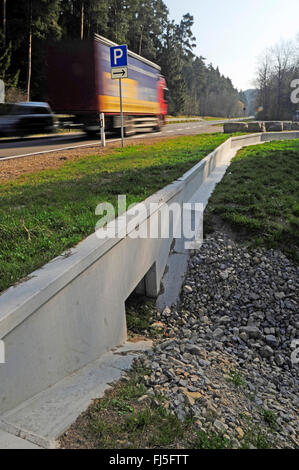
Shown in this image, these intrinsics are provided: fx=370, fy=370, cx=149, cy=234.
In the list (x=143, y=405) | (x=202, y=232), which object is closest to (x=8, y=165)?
(x=202, y=232)

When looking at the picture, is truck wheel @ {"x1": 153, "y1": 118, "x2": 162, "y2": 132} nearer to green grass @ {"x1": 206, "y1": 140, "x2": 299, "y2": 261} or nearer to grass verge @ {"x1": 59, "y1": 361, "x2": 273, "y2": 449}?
green grass @ {"x1": 206, "y1": 140, "x2": 299, "y2": 261}

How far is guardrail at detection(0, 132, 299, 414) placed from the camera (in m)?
2.57

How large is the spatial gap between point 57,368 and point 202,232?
15.9 feet

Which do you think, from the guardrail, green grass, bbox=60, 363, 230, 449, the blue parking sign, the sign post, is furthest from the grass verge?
the blue parking sign

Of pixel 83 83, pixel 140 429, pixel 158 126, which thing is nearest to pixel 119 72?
pixel 83 83

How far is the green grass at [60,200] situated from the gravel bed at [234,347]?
153 cm

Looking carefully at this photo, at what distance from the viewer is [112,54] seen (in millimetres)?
12391

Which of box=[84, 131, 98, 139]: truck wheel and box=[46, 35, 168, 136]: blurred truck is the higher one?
box=[46, 35, 168, 136]: blurred truck

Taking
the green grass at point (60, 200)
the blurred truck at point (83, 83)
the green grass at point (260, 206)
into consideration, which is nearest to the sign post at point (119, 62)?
the green grass at point (60, 200)

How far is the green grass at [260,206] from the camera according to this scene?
7305 millimetres

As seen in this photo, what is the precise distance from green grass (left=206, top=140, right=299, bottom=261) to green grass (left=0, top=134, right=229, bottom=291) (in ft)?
4.15

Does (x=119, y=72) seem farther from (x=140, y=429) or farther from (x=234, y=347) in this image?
(x=140, y=429)

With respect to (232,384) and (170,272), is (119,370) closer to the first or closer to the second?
(232,384)

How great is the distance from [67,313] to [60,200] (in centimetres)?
292
